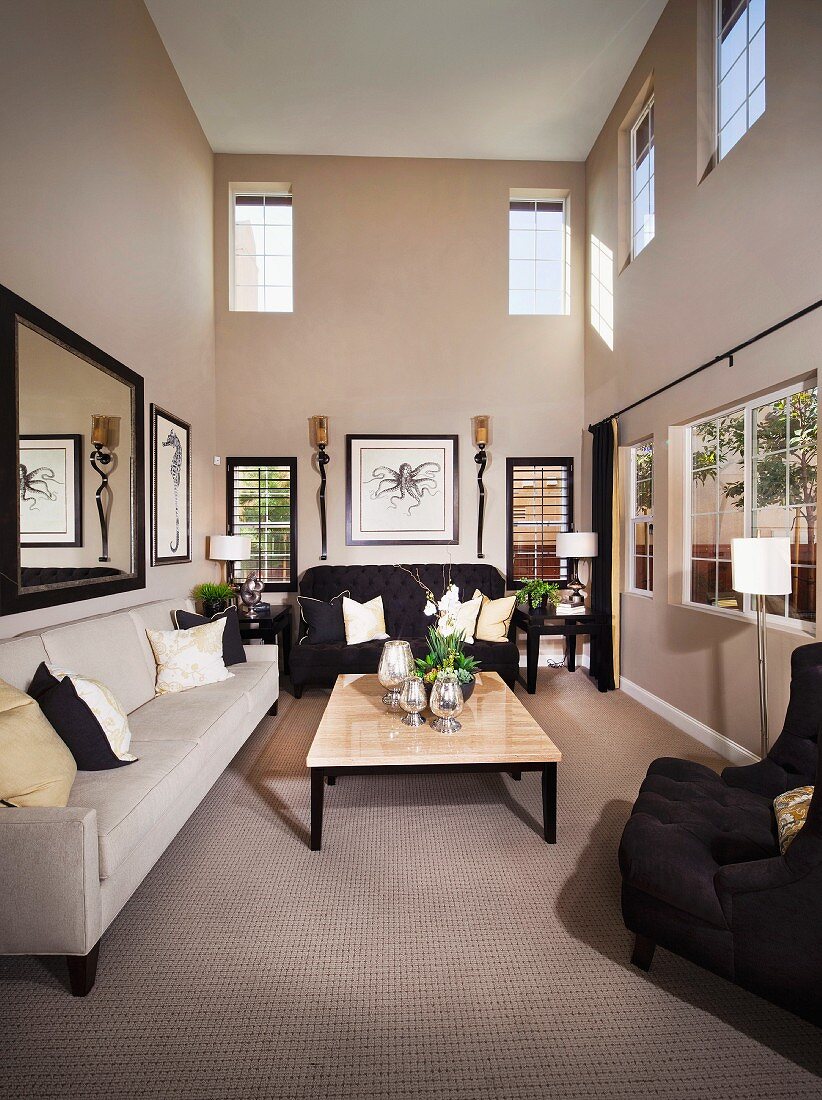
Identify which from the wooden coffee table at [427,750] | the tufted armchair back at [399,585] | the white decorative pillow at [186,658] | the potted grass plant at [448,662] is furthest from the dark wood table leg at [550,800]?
the tufted armchair back at [399,585]

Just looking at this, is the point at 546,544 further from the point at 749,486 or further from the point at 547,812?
the point at 547,812

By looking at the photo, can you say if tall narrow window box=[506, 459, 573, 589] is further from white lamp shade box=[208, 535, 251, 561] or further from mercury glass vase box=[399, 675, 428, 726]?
mercury glass vase box=[399, 675, 428, 726]

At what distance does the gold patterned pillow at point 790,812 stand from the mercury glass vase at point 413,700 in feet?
4.71

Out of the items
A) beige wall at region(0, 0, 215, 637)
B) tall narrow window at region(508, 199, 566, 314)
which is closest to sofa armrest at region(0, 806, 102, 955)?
beige wall at region(0, 0, 215, 637)

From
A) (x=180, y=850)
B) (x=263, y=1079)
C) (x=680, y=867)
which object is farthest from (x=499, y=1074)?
(x=180, y=850)

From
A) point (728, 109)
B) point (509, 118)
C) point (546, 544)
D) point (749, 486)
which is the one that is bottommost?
point (546, 544)

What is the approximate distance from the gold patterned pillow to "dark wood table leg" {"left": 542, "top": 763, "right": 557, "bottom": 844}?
805 millimetres

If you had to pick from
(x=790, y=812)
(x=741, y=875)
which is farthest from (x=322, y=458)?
(x=741, y=875)

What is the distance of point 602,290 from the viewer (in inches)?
206

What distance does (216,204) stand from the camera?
538cm

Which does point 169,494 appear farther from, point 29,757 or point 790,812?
point 790,812

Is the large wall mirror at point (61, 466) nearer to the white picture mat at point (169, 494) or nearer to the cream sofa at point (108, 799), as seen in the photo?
the cream sofa at point (108, 799)

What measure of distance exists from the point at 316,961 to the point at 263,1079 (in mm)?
385

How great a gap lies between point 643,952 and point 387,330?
5206 millimetres
